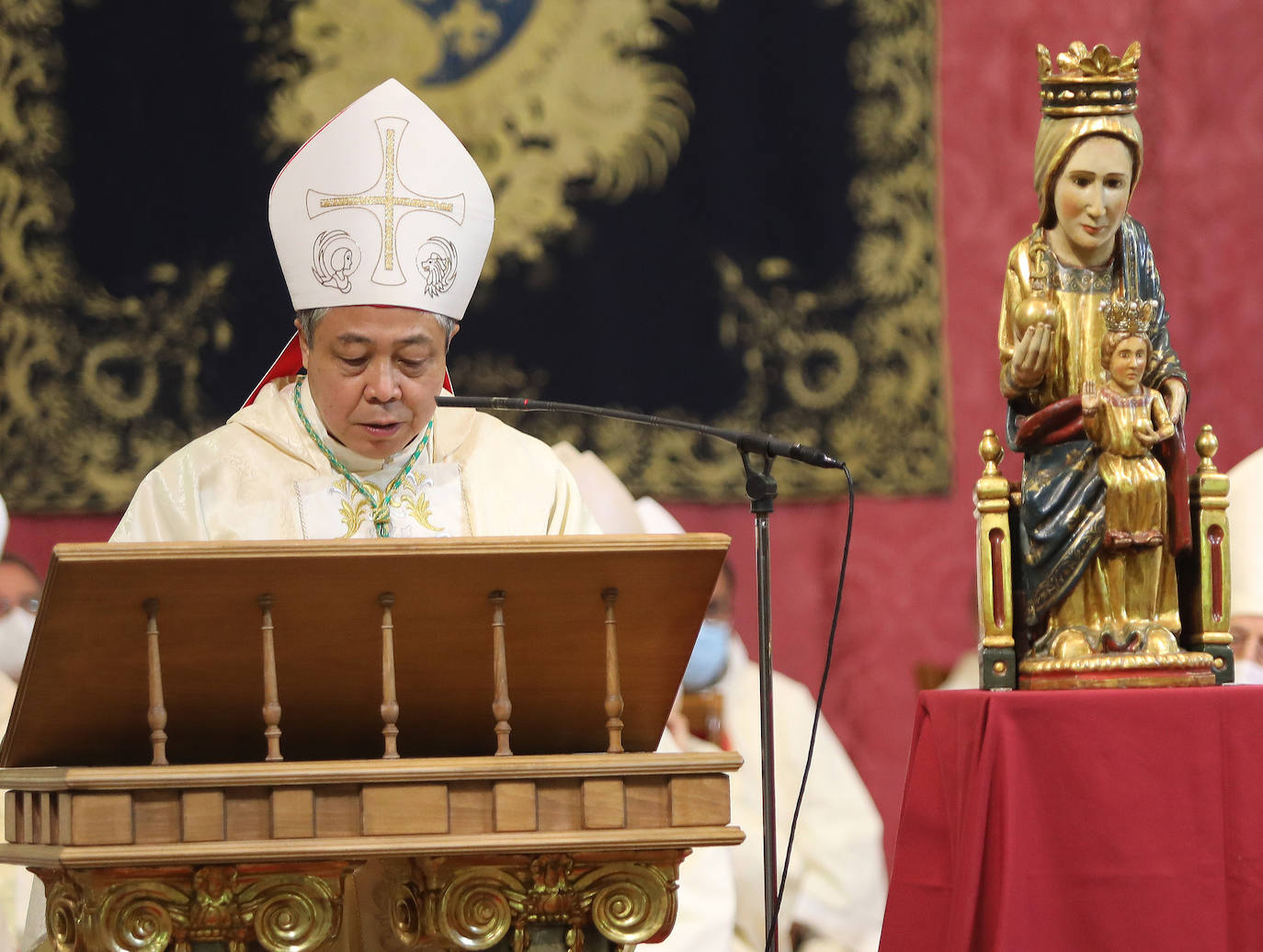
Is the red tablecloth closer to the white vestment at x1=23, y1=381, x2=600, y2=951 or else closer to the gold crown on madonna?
the white vestment at x1=23, y1=381, x2=600, y2=951

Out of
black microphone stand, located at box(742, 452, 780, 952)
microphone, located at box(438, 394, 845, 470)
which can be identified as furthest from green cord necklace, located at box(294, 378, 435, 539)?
black microphone stand, located at box(742, 452, 780, 952)

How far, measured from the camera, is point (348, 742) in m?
2.30

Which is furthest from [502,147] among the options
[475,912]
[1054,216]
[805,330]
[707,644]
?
[475,912]

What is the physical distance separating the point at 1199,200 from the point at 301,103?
2.66 m

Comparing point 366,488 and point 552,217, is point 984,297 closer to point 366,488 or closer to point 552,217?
point 552,217

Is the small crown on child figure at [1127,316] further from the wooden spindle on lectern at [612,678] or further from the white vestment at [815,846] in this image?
the white vestment at [815,846]

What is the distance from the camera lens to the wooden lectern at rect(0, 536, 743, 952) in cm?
202

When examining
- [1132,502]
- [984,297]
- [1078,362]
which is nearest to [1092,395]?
[1078,362]

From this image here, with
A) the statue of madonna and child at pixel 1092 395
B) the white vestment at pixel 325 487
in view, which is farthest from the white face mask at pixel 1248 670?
the white vestment at pixel 325 487

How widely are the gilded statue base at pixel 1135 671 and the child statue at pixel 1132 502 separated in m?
0.04

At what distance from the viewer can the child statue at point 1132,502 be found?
2.89m

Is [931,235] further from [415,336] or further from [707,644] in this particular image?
[415,336]

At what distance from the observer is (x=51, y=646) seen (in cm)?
204

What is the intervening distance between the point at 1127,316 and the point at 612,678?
1239mm
